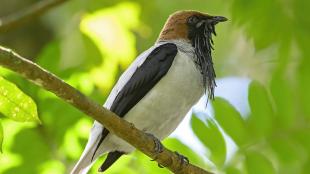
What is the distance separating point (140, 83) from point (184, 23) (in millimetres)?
956

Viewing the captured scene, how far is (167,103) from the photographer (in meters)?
3.98

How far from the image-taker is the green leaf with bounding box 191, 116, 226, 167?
3.71 meters

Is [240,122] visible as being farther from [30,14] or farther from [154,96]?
[30,14]

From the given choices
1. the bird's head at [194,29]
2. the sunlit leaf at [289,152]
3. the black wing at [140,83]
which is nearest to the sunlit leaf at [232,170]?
the sunlit leaf at [289,152]

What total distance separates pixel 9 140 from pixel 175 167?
37.4 inches

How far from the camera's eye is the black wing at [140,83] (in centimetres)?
392

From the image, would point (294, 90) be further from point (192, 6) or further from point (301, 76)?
point (192, 6)

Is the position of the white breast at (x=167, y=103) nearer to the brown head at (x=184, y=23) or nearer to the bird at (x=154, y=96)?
the bird at (x=154, y=96)

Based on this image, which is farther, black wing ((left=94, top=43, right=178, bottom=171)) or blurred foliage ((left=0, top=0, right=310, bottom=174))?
black wing ((left=94, top=43, right=178, bottom=171))

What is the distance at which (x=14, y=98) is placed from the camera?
8.79 ft

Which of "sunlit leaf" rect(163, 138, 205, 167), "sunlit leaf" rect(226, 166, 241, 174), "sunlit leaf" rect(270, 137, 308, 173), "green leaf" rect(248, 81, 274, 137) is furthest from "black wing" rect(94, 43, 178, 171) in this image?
"sunlit leaf" rect(270, 137, 308, 173)

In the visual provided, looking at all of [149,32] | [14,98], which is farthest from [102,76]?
[14,98]

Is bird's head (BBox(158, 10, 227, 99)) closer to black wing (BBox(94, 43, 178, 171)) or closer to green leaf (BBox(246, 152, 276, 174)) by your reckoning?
black wing (BBox(94, 43, 178, 171))

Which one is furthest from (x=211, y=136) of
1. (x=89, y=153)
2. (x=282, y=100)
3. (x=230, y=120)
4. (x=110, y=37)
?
(x=110, y=37)
